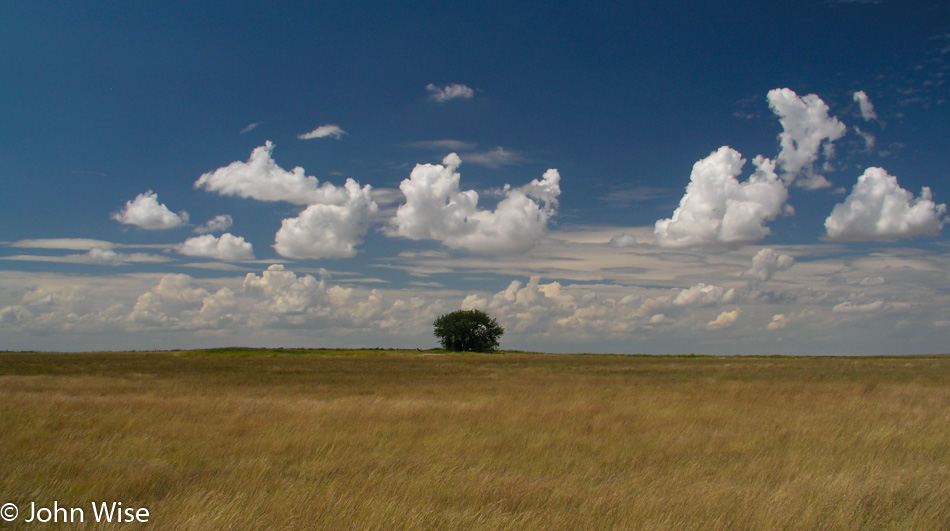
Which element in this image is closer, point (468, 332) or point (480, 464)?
point (480, 464)

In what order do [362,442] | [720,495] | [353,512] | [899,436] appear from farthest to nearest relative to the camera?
[899,436] → [362,442] → [720,495] → [353,512]

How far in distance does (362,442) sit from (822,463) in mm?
8202

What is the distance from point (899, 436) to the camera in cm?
1188

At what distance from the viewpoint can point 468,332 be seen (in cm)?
11750

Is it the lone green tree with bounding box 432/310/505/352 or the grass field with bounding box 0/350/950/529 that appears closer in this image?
the grass field with bounding box 0/350/950/529

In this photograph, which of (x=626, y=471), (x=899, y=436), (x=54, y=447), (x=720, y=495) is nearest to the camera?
(x=720, y=495)

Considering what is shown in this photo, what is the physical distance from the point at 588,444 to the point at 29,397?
56.5 ft

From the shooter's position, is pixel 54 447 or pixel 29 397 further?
pixel 29 397

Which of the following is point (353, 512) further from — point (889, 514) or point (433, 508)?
point (889, 514)

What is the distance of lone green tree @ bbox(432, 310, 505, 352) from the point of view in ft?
385

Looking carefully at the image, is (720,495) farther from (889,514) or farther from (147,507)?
(147,507)

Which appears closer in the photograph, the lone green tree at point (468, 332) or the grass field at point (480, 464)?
the grass field at point (480, 464)

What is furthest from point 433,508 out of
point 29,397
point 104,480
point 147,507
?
point 29,397

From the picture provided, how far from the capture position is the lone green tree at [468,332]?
11750 centimetres
